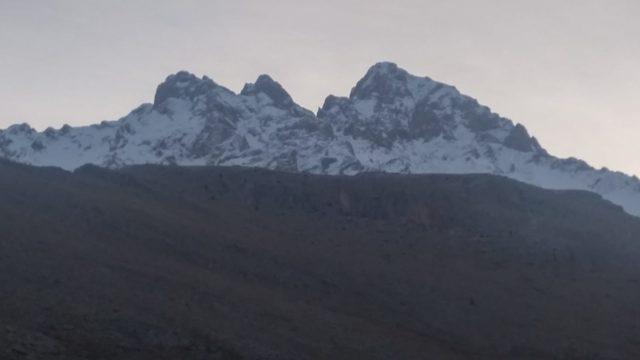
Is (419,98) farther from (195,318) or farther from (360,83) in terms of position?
(195,318)

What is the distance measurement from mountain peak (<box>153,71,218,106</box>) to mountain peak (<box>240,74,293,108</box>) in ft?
20.5

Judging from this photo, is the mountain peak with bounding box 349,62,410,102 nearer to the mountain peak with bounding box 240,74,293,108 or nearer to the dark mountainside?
the mountain peak with bounding box 240,74,293,108

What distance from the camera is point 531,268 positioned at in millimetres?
77250

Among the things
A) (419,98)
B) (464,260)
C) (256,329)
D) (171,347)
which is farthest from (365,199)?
(419,98)

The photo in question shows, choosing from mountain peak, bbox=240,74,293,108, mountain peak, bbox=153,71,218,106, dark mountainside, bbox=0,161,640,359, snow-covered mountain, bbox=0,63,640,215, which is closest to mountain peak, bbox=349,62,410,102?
snow-covered mountain, bbox=0,63,640,215

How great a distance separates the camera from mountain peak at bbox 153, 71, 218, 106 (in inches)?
6678

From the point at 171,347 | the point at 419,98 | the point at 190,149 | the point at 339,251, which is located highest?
the point at 419,98

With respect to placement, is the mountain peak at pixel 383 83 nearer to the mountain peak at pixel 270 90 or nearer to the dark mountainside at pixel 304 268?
the mountain peak at pixel 270 90

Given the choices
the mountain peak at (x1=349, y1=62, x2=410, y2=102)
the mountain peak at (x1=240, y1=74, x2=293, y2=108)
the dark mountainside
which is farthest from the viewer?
the mountain peak at (x1=349, y1=62, x2=410, y2=102)

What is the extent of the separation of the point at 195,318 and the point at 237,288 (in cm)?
964

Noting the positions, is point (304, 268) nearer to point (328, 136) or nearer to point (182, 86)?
point (328, 136)

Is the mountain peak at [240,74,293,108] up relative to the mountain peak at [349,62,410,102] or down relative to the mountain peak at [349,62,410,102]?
down

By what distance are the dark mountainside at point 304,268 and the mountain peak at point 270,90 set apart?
6551 cm

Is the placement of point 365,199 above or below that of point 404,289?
above
